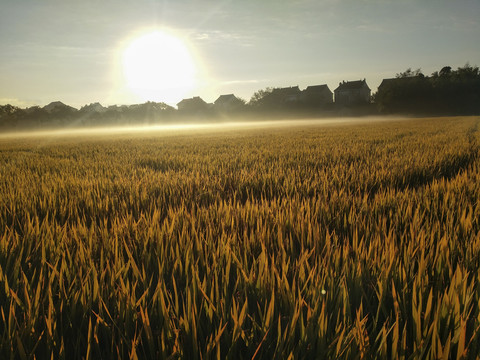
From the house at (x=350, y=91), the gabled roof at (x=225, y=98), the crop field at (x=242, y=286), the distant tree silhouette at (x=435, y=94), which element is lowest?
the crop field at (x=242, y=286)

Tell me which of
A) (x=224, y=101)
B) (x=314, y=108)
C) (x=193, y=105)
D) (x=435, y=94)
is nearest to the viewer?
(x=435, y=94)

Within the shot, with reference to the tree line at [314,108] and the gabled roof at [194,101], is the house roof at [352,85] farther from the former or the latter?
the gabled roof at [194,101]

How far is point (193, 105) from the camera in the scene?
3327 inches

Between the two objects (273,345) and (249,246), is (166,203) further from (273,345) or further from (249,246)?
(273,345)

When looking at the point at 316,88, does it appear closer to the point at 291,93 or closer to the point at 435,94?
the point at 291,93

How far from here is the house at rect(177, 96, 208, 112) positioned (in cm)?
8239

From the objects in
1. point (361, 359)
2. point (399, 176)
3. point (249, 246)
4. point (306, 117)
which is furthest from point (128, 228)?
point (306, 117)

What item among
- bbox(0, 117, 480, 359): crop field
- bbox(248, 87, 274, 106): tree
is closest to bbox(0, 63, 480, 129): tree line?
bbox(248, 87, 274, 106): tree

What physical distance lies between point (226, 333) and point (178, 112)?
262 ft

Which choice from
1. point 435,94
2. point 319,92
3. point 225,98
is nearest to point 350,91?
point 319,92

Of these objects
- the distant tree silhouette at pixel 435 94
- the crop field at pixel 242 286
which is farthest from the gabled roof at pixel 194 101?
the crop field at pixel 242 286

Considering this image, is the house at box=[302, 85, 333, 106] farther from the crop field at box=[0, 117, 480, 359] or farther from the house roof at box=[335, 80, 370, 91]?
the crop field at box=[0, 117, 480, 359]

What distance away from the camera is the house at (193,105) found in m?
82.4

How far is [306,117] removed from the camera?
210ft
